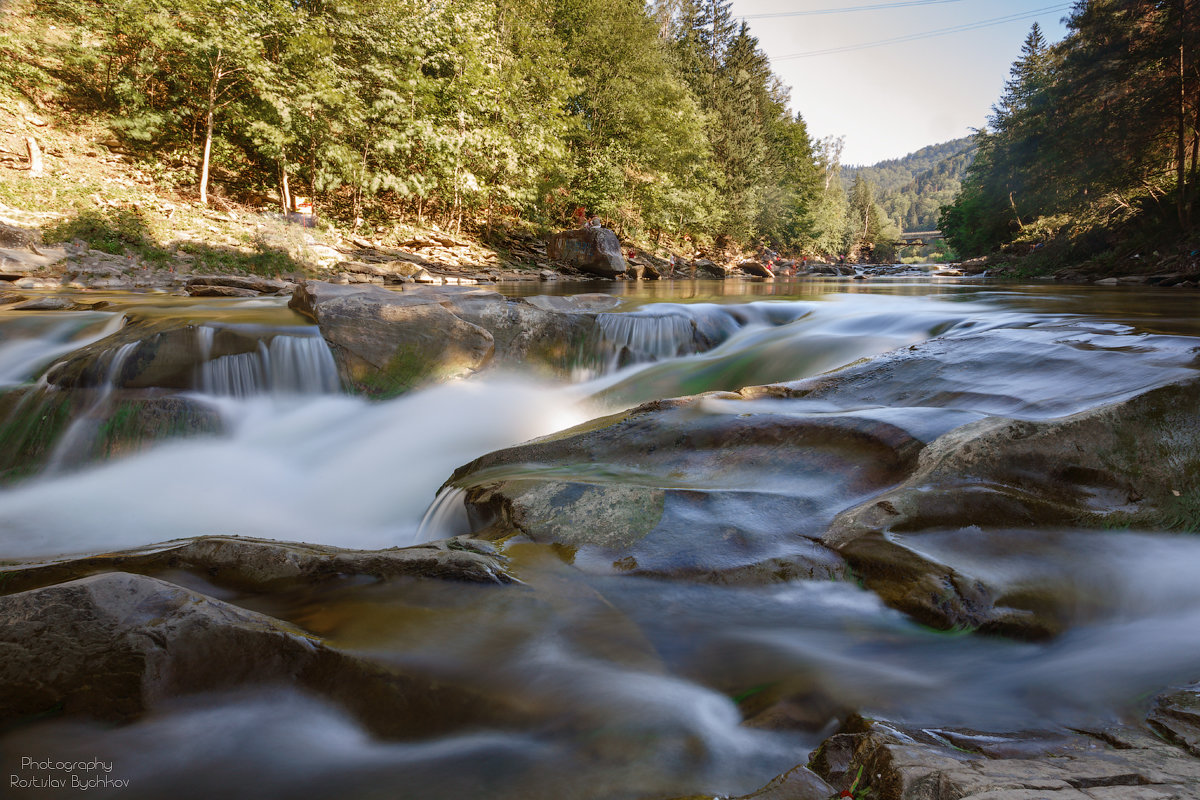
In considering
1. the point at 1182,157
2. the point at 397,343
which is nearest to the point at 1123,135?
the point at 1182,157

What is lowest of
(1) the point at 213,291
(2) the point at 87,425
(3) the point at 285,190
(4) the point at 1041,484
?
(2) the point at 87,425

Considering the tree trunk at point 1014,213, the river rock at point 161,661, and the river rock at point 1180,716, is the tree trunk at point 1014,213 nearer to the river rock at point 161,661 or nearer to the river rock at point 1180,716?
the river rock at point 1180,716

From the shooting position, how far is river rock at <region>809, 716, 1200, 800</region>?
107 centimetres

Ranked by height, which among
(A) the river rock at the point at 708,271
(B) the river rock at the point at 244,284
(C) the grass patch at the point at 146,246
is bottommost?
(B) the river rock at the point at 244,284

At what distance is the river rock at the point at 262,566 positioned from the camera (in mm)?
2250

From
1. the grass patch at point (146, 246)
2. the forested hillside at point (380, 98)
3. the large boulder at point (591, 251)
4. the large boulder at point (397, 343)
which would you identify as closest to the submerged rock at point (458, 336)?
the large boulder at point (397, 343)

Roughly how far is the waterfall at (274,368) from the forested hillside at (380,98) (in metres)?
12.5

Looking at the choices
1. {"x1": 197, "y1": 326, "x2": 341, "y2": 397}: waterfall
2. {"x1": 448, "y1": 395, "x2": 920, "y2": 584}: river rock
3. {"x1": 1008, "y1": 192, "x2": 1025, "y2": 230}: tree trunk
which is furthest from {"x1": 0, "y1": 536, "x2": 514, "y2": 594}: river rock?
{"x1": 1008, "y1": 192, "x2": 1025, "y2": 230}: tree trunk

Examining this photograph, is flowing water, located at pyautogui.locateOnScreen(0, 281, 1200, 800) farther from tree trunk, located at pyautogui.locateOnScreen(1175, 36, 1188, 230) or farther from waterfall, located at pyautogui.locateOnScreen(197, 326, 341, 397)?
tree trunk, located at pyautogui.locateOnScreen(1175, 36, 1188, 230)

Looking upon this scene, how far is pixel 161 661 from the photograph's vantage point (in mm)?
1606

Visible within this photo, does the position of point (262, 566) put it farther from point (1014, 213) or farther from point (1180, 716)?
point (1014, 213)

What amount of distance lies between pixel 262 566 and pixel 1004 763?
242 cm

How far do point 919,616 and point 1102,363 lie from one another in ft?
10.4

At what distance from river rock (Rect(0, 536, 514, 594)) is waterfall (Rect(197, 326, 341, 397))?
367 centimetres
